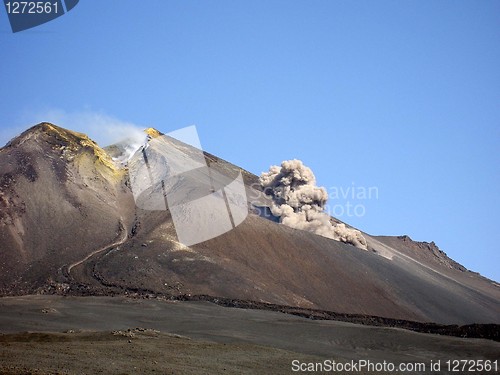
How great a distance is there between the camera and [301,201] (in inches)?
4961

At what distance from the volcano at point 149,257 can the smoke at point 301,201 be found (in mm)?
7062

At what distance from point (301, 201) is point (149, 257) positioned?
45.9 m

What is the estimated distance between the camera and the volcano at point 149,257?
261ft

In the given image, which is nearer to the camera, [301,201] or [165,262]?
[165,262]

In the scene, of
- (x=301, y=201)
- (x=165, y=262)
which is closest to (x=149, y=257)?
(x=165, y=262)

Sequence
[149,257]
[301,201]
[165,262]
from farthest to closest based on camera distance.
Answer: [301,201]
[149,257]
[165,262]

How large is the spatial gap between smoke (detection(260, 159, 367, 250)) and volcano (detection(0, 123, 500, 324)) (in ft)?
23.2

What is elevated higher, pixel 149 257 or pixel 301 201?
pixel 301 201

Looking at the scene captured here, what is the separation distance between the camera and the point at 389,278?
339ft

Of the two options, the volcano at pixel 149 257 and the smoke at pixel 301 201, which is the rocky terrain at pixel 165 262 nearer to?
the volcano at pixel 149 257

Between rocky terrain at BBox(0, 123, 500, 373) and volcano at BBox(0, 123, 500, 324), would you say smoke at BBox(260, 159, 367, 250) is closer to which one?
rocky terrain at BBox(0, 123, 500, 373)

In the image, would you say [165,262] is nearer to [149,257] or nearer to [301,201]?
[149,257]

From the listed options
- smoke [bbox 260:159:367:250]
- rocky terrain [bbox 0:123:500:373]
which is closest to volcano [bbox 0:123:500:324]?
rocky terrain [bbox 0:123:500:373]

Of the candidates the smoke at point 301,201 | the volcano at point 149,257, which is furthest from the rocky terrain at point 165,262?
the smoke at point 301,201
